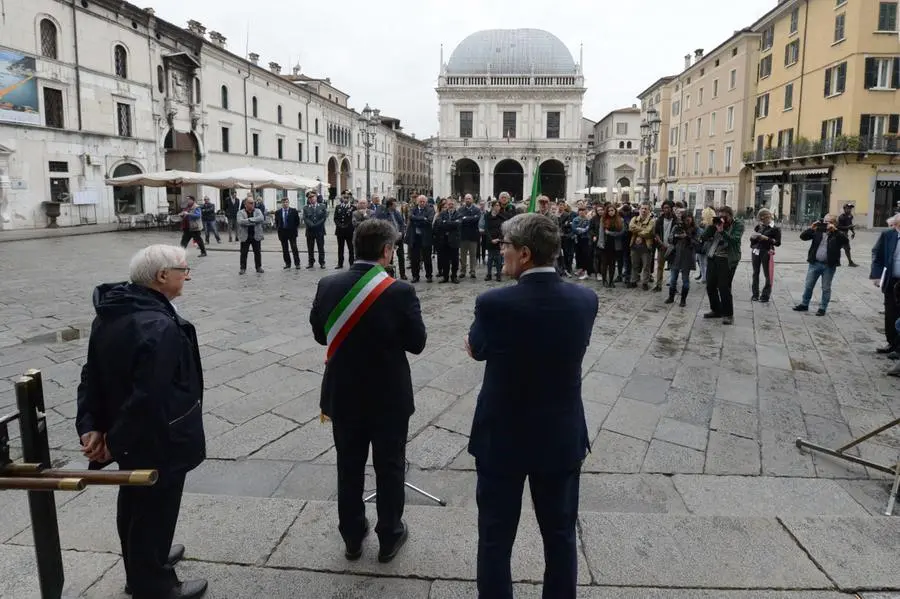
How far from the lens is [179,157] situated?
32250mm

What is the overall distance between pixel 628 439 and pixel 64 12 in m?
28.0

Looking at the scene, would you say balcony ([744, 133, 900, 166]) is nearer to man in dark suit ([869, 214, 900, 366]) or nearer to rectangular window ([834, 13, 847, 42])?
rectangular window ([834, 13, 847, 42])

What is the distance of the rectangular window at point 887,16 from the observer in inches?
990

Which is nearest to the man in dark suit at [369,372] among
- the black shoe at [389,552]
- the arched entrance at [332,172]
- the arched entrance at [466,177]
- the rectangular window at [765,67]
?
the black shoe at [389,552]

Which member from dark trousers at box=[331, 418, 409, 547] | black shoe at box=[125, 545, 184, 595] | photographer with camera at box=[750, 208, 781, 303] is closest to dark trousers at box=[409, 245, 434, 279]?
photographer with camera at box=[750, 208, 781, 303]

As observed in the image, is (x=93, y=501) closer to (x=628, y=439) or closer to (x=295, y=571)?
(x=295, y=571)

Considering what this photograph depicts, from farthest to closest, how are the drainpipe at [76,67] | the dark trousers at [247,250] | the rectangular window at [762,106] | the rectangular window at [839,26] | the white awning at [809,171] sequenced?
the rectangular window at [762,106] < the white awning at [809,171] < the rectangular window at [839,26] < the drainpipe at [76,67] < the dark trousers at [247,250]

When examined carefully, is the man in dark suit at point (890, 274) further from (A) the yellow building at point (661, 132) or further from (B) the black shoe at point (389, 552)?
(A) the yellow building at point (661, 132)

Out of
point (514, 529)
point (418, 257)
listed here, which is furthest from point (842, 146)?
point (514, 529)

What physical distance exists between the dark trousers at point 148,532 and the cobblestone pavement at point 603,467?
0.92ft

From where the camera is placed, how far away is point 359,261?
2750 millimetres

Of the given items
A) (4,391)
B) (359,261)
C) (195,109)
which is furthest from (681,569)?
(195,109)

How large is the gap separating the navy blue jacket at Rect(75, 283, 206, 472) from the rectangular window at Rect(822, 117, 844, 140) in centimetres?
3162

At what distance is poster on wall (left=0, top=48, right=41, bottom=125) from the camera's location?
21125 millimetres
